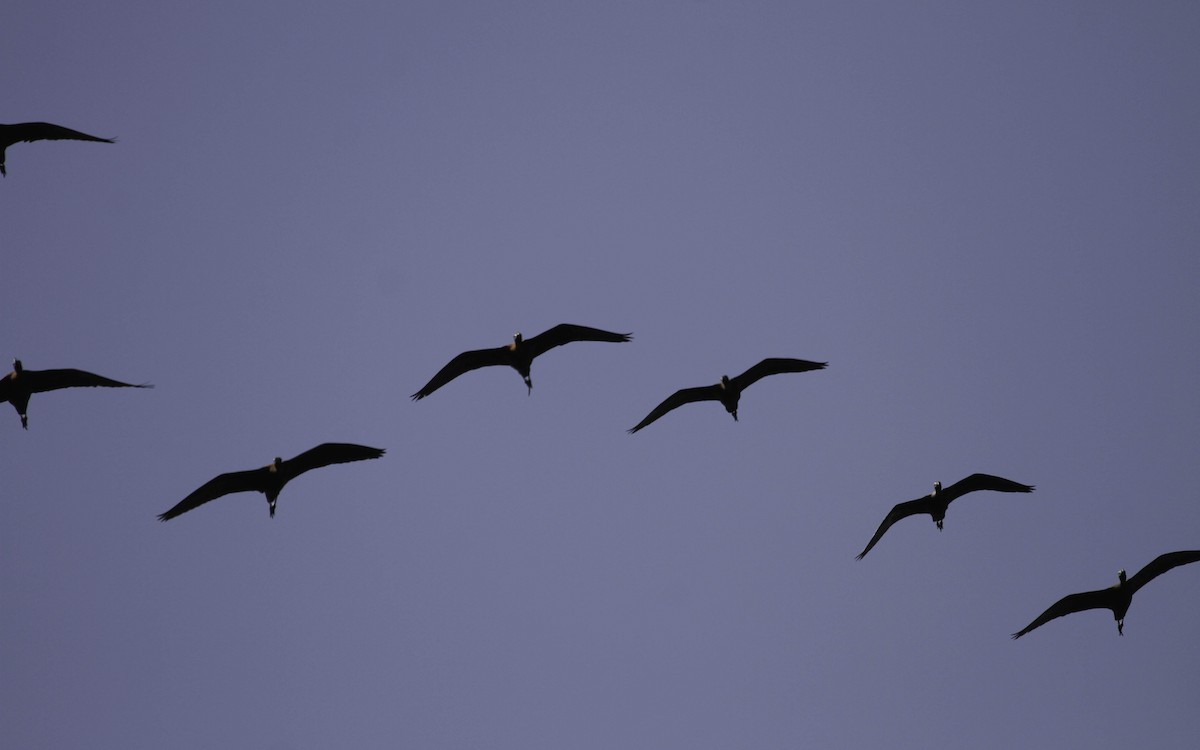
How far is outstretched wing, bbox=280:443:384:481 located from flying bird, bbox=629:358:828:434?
7975mm

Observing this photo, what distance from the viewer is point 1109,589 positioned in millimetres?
31922

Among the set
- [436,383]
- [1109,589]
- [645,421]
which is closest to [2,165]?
[436,383]

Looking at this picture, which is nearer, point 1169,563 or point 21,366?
point 21,366

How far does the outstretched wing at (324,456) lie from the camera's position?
28.6 meters

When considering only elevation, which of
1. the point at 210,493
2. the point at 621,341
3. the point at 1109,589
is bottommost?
the point at 1109,589

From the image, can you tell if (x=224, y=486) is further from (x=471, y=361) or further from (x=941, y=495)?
(x=941, y=495)

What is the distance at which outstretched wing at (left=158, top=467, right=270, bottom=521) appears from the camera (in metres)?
27.5

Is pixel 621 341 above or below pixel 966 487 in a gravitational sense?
above

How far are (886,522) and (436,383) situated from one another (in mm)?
13064

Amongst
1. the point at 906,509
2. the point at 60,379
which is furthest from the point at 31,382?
the point at 906,509

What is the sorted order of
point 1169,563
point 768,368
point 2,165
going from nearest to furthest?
point 2,165, point 1169,563, point 768,368

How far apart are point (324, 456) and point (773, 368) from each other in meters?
12.6

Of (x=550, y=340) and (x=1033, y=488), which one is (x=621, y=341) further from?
(x=1033, y=488)

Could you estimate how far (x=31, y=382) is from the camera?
2870cm
